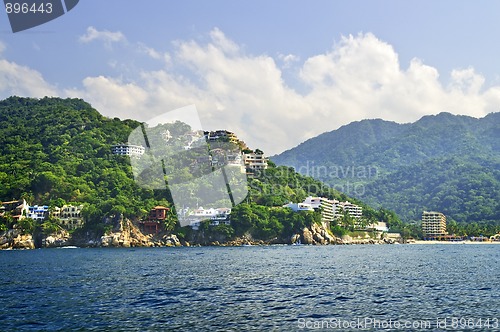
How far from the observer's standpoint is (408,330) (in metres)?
17.7

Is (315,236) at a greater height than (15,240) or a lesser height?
lesser

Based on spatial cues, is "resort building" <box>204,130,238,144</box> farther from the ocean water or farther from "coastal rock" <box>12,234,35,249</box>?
the ocean water

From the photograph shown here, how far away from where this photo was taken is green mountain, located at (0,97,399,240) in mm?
98625

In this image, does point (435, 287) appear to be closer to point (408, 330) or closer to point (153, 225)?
point (408, 330)

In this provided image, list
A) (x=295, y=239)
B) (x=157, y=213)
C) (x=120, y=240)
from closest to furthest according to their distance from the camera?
(x=120, y=240) < (x=157, y=213) < (x=295, y=239)

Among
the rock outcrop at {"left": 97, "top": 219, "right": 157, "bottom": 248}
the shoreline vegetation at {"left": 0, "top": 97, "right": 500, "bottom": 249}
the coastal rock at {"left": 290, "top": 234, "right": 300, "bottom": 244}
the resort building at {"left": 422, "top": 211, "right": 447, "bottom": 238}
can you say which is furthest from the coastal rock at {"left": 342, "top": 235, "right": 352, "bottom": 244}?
the resort building at {"left": 422, "top": 211, "right": 447, "bottom": 238}

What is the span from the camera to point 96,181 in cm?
10850

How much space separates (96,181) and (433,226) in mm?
117405

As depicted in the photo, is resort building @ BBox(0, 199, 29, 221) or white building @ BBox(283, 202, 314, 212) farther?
white building @ BBox(283, 202, 314, 212)

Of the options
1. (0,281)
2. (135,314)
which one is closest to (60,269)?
(0,281)

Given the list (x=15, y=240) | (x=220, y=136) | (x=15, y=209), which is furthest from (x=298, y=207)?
(x=15, y=209)

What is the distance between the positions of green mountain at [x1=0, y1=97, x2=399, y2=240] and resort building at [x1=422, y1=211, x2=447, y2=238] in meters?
26.4

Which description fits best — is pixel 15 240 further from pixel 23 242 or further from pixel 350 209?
pixel 350 209

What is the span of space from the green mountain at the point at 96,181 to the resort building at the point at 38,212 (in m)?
1.87
